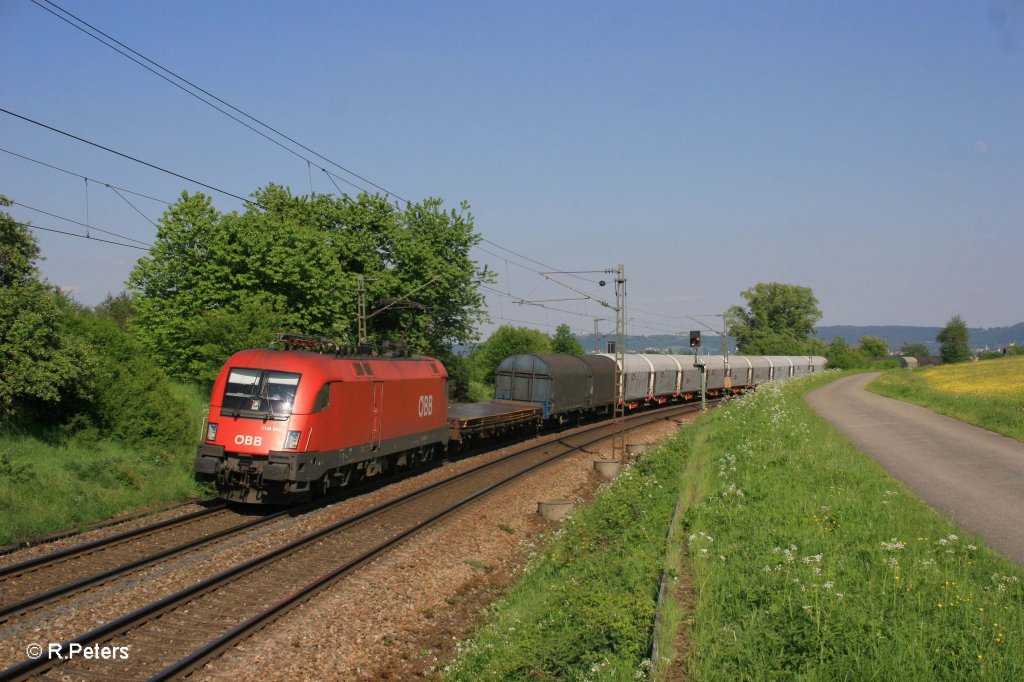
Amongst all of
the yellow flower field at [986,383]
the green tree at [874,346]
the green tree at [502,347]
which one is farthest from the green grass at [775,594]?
the green tree at [874,346]

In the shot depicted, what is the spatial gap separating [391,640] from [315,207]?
3594 cm

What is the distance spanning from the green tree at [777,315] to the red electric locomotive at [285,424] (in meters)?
112

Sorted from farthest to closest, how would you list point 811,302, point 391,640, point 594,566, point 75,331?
point 811,302 → point 75,331 → point 594,566 → point 391,640

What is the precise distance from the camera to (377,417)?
1905cm

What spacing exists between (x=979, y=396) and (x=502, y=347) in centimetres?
3725

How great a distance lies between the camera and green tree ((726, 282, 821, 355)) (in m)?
125

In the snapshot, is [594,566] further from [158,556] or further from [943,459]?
[943,459]

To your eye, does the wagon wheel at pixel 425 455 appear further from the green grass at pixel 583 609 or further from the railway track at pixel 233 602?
the green grass at pixel 583 609

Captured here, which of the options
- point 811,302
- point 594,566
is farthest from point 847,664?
point 811,302

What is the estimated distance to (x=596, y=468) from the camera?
962 inches

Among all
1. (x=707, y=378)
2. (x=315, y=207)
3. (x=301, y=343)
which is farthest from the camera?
(x=707, y=378)

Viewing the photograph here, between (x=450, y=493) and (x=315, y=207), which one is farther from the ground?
(x=315, y=207)

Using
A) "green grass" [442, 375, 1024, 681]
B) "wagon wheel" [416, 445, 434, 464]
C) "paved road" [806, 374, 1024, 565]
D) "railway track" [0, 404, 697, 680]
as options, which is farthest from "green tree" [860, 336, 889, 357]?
"railway track" [0, 404, 697, 680]

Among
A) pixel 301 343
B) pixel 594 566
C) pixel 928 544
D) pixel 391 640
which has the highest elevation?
pixel 301 343
